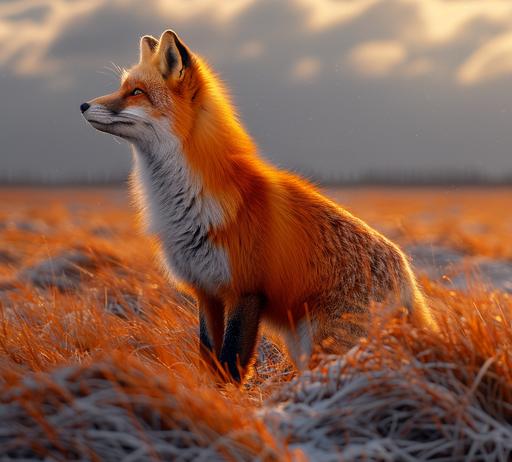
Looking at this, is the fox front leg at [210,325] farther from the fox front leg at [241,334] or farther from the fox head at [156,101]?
the fox head at [156,101]

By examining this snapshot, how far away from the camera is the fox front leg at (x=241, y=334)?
169 inches

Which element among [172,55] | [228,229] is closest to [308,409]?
[228,229]

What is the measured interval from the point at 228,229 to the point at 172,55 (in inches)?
47.2

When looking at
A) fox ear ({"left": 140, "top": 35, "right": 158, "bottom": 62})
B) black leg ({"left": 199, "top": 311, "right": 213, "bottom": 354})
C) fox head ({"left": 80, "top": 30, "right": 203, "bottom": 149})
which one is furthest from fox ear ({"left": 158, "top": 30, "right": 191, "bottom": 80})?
black leg ({"left": 199, "top": 311, "right": 213, "bottom": 354})

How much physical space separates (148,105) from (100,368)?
1991mm

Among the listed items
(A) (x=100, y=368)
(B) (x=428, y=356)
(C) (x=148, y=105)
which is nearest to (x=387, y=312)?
(B) (x=428, y=356)

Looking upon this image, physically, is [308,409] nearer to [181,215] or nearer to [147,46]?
[181,215]

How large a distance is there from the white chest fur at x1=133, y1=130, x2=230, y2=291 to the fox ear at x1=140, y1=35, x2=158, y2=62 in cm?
71

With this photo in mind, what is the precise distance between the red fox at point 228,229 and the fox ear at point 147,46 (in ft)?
0.55

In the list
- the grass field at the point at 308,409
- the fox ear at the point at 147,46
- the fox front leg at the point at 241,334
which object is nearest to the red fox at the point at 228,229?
the fox front leg at the point at 241,334

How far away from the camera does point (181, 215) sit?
4445 millimetres

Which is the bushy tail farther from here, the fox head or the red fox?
the fox head

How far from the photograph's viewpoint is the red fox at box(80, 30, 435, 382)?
14.1 feet

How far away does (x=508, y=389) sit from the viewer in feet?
10.2
